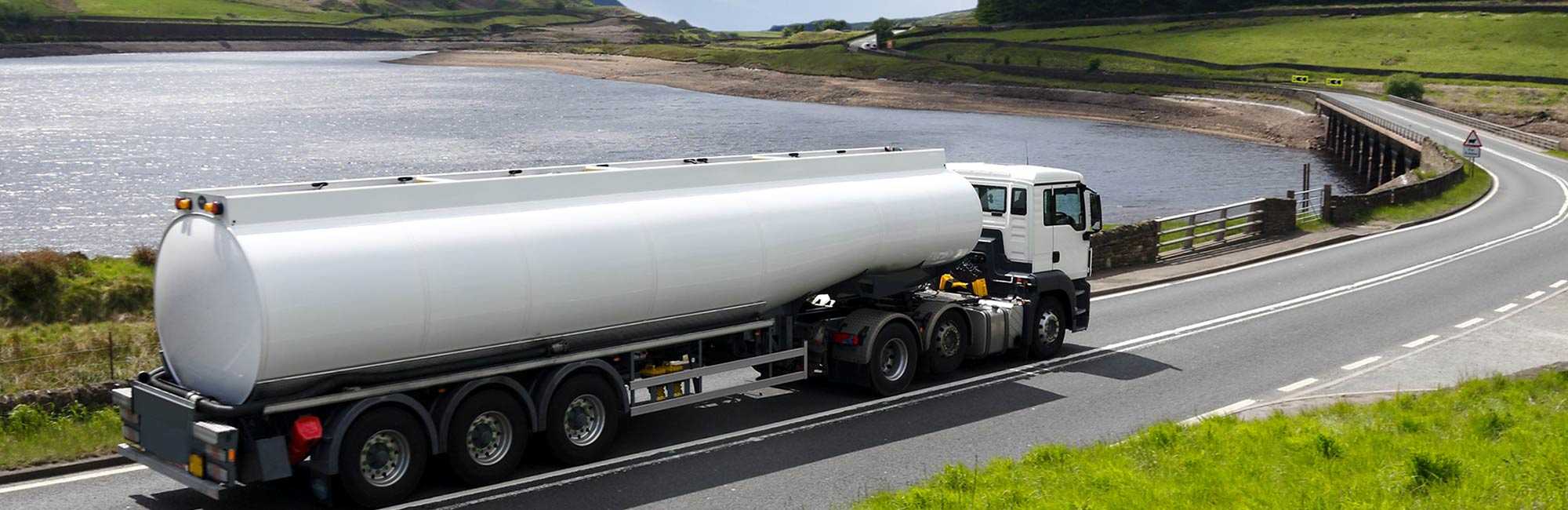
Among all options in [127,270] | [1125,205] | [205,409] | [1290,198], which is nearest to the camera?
[205,409]

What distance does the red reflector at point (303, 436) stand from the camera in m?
12.0

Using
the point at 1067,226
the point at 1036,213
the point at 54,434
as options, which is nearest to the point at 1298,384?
the point at 1067,226

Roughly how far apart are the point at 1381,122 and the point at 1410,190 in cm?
4009

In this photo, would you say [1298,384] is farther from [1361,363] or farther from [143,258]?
[143,258]

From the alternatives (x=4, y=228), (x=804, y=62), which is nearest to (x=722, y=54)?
(x=804, y=62)

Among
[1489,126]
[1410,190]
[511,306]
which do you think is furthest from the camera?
[1489,126]

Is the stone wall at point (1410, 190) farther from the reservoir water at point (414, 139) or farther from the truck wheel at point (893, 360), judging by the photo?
the truck wheel at point (893, 360)

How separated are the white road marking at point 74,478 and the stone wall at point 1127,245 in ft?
72.3

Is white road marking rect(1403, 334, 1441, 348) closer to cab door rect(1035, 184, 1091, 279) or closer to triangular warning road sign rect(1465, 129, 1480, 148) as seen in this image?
cab door rect(1035, 184, 1091, 279)

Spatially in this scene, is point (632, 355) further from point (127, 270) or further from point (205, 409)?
point (127, 270)

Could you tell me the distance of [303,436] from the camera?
12.0 metres

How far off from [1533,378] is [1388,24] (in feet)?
465

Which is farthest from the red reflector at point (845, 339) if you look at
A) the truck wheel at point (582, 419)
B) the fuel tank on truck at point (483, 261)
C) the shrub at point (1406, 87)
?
the shrub at point (1406, 87)

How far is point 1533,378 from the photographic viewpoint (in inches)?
687
